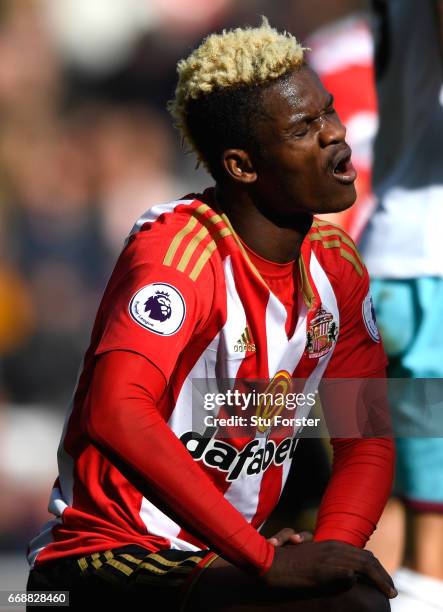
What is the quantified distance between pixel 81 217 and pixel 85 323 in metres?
0.54

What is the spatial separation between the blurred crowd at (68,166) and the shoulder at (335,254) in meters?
2.55

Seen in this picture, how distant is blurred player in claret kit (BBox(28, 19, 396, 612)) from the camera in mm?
2467

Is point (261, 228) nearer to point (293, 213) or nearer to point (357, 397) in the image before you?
point (293, 213)

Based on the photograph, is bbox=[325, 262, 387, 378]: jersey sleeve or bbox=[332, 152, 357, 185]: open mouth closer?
bbox=[332, 152, 357, 185]: open mouth

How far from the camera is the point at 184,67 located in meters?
2.83

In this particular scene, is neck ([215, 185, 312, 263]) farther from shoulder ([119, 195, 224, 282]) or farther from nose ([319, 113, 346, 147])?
nose ([319, 113, 346, 147])

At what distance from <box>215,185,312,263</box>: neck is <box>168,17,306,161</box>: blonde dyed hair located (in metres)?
0.27

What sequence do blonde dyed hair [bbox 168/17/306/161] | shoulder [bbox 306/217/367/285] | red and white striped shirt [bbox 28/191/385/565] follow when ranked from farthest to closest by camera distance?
shoulder [bbox 306/217/367/285], blonde dyed hair [bbox 168/17/306/161], red and white striped shirt [bbox 28/191/385/565]

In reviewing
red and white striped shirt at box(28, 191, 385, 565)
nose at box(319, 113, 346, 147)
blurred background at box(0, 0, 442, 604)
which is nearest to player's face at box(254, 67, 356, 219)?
nose at box(319, 113, 346, 147)

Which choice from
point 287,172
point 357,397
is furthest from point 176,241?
Result: point 357,397

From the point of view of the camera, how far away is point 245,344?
2.75 metres

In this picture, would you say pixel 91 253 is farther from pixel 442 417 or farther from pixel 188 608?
pixel 188 608

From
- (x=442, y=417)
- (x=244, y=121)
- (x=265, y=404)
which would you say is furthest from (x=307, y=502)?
(x=244, y=121)

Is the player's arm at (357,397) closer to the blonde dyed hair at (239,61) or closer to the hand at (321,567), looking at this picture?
the hand at (321,567)
